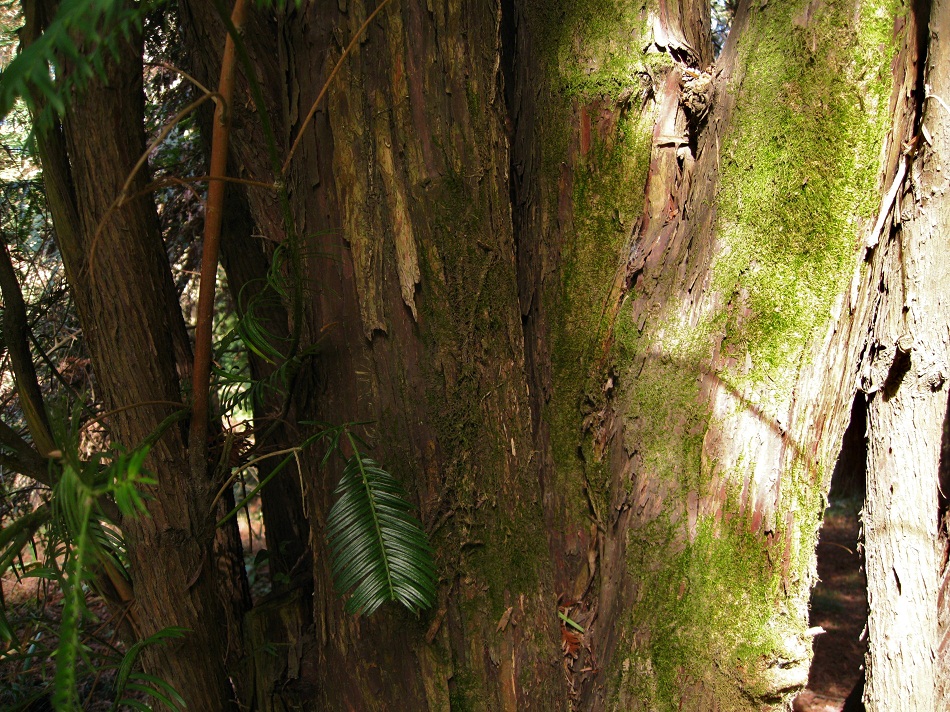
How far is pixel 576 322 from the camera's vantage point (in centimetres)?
175

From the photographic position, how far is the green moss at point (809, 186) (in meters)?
1.55

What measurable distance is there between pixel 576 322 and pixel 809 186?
0.58m

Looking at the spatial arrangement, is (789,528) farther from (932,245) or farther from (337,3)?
(337,3)

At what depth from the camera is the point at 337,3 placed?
55.4 inches

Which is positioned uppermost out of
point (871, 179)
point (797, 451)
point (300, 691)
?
point (871, 179)

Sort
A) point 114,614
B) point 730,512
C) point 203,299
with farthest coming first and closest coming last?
point 114,614, point 730,512, point 203,299

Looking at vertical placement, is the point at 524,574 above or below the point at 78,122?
below

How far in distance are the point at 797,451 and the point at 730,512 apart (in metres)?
0.20

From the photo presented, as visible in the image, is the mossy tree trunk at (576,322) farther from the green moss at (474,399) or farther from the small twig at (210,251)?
the small twig at (210,251)

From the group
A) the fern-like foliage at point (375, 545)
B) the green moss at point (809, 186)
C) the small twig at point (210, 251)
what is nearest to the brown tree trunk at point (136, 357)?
the small twig at point (210, 251)

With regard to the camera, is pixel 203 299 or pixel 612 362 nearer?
pixel 203 299

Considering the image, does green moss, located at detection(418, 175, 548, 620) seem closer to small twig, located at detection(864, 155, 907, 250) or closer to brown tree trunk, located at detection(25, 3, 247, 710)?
brown tree trunk, located at detection(25, 3, 247, 710)

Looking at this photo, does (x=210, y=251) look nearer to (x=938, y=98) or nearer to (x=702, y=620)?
(x=702, y=620)

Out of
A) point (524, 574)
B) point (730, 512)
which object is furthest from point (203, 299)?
point (730, 512)
